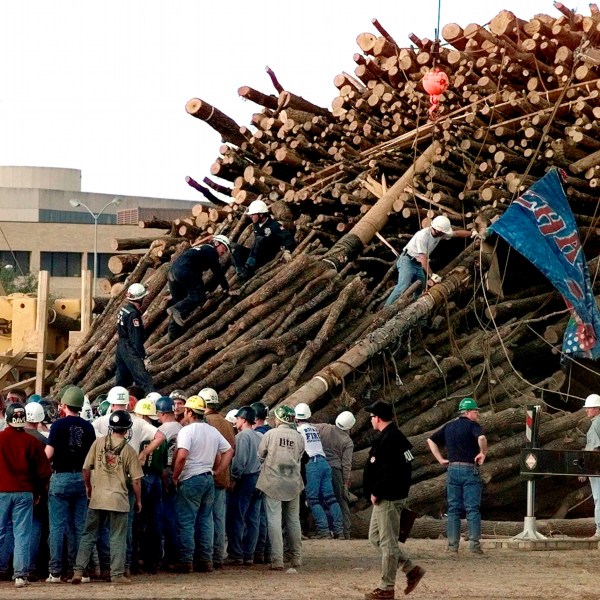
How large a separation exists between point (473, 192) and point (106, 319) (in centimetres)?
610

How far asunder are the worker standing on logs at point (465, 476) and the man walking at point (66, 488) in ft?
15.1

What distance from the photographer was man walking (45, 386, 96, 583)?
549 inches

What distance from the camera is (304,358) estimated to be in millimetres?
20609

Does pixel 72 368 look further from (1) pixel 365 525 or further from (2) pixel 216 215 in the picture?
(1) pixel 365 525

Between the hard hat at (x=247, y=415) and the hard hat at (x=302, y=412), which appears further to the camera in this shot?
the hard hat at (x=302, y=412)

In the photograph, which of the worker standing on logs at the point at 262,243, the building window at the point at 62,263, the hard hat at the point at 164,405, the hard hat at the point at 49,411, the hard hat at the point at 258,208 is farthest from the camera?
the building window at the point at 62,263

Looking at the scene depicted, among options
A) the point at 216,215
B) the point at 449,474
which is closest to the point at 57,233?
the point at 216,215

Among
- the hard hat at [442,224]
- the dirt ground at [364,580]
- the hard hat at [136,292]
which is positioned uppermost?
the hard hat at [442,224]

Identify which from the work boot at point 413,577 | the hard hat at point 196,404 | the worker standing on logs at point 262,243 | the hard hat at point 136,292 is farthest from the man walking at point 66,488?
the worker standing on logs at point 262,243

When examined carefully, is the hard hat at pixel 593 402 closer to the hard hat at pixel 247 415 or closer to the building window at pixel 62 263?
the hard hat at pixel 247 415

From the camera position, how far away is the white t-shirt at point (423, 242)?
21.8 m

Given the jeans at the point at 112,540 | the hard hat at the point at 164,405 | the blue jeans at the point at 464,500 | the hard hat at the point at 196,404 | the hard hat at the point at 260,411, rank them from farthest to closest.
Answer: the blue jeans at the point at 464,500
the hard hat at the point at 260,411
the hard hat at the point at 164,405
the hard hat at the point at 196,404
the jeans at the point at 112,540

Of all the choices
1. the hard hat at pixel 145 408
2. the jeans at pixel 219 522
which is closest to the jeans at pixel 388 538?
the jeans at pixel 219 522

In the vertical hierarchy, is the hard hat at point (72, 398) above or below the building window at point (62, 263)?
below
